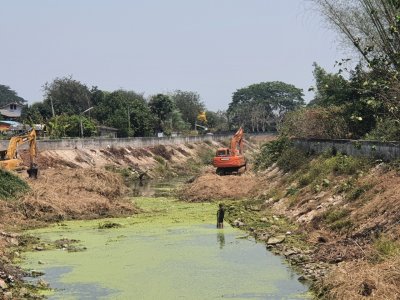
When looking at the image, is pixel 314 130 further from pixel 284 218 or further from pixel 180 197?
pixel 284 218

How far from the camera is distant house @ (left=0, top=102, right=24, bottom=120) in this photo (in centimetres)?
11156

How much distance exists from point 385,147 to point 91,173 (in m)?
19.4

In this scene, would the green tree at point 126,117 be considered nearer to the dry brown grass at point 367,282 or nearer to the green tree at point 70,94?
the green tree at point 70,94

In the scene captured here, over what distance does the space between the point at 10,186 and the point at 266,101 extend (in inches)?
5579

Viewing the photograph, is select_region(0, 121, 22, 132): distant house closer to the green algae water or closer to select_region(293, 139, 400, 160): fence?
select_region(293, 139, 400, 160): fence

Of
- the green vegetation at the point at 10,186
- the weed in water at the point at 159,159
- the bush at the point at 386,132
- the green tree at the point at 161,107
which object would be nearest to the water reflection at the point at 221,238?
the bush at the point at 386,132

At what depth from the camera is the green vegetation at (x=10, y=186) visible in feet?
104

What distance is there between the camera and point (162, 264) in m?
20.3

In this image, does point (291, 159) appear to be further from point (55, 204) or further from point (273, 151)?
point (55, 204)

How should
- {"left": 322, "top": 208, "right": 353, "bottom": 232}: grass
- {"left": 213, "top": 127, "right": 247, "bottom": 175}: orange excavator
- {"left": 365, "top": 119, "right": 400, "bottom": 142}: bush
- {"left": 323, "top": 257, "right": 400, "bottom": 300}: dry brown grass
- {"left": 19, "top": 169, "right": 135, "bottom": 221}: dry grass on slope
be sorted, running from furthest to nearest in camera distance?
{"left": 213, "top": 127, "right": 247, "bottom": 175}: orange excavator → {"left": 19, "top": 169, "right": 135, "bottom": 221}: dry grass on slope → {"left": 365, "top": 119, "right": 400, "bottom": 142}: bush → {"left": 322, "top": 208, "right": 353, "bottom": 232}: grass → {"left": 323, "top": 257, "right": 400, "bottom": 300}: dry brown grass

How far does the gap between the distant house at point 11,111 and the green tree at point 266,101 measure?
204 feet

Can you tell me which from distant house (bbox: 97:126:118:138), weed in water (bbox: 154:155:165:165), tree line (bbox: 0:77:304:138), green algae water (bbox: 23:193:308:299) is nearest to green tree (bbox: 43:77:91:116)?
tree line (bbox: 0:77:304:138)

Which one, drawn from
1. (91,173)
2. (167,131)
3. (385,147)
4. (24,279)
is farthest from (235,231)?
(167,131)

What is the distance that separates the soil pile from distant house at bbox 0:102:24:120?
251 feet
